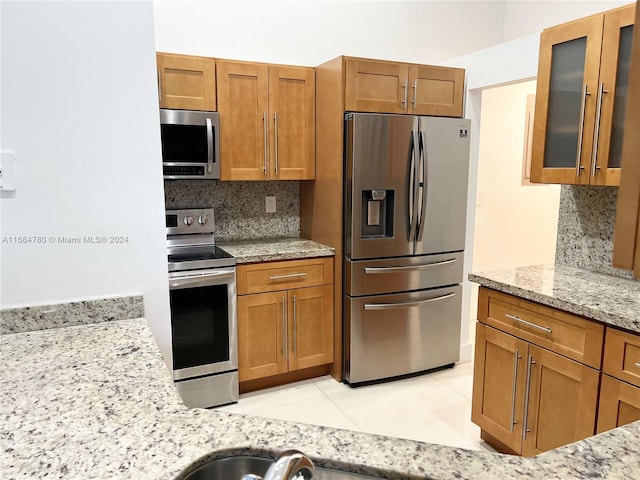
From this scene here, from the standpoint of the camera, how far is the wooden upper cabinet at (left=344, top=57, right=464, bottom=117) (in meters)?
2.88

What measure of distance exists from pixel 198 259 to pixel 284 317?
2.24ft

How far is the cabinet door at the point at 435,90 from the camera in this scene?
10.00ft

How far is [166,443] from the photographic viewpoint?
83 centimetres

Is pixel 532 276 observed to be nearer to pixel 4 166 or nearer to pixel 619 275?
pixel 619 275

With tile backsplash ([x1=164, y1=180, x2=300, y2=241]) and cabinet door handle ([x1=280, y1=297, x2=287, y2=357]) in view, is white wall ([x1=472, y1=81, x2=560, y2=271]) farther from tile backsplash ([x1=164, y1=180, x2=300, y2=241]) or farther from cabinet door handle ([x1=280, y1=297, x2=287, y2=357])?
cabinet door handle ([x1=280, y1=297, x2=287, y2=357])

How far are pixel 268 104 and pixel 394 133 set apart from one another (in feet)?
2.69

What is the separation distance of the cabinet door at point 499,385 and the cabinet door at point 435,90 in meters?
1.50

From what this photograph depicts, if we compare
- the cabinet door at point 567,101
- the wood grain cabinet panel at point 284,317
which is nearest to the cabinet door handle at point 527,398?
the cabinet door at point 567,101

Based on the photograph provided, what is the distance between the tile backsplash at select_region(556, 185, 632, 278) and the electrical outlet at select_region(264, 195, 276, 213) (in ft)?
6.18

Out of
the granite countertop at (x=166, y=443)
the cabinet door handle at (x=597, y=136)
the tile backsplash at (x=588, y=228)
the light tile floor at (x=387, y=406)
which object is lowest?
the light tile floor at (x=387, y=406)

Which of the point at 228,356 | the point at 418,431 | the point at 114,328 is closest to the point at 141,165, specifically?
the point at 114,328

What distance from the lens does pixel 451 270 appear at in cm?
326

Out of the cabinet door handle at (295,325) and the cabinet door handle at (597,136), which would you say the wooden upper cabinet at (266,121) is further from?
the cabinet door handle at (597,136)

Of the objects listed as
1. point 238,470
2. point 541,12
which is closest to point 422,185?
point 541,12
